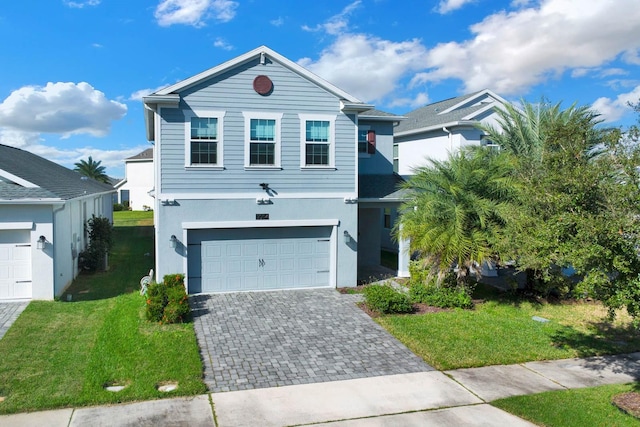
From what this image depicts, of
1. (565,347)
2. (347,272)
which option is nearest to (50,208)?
(347,272)

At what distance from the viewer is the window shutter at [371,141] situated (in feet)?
60.8

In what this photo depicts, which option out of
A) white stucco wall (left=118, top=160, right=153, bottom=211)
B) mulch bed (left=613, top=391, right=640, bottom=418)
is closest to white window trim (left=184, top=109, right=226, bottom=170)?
mulch bed (left=613, top=391, right=640, bottom=418)

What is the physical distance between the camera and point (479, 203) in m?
13.7

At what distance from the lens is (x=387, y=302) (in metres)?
13.1

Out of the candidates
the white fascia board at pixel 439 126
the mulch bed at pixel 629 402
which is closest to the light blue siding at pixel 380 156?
the white fascia board at pixel 439 126

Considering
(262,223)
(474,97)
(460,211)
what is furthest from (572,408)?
(474,97)

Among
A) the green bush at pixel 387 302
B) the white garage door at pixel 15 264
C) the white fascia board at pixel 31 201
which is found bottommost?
the green bush at pixel 387 302

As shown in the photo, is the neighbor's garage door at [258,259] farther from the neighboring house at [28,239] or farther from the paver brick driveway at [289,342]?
the neighboring house at [28,239]

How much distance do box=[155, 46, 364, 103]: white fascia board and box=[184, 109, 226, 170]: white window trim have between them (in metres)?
0.80

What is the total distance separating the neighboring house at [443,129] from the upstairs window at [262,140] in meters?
5.69

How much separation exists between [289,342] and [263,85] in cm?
794

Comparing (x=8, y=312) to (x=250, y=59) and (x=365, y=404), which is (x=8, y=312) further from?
(x=365, y=404)

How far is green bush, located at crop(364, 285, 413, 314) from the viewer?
43.1ft

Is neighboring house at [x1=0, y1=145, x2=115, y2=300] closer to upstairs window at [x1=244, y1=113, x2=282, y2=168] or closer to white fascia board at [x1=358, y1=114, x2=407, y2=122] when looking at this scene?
upstairs window at [x1=244, y1=113, x2=282, y2=168]
